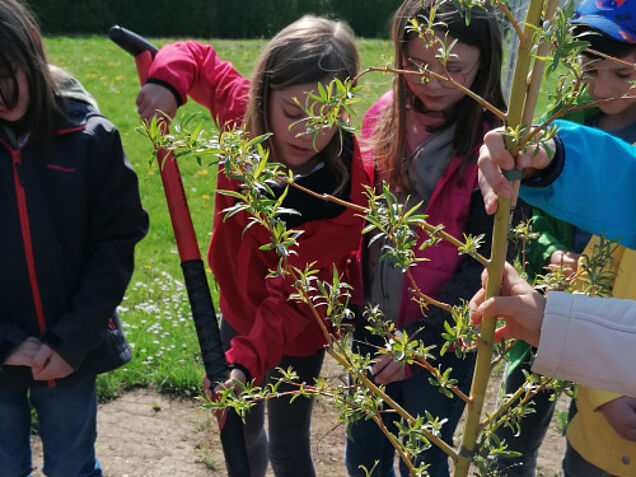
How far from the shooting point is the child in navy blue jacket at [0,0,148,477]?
2037mm

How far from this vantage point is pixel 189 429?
3.07 meters

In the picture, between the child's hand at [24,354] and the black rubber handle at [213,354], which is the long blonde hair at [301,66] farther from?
the child's hand at [24,354]

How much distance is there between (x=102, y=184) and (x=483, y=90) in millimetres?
1265

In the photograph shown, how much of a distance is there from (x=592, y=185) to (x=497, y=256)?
346 mm

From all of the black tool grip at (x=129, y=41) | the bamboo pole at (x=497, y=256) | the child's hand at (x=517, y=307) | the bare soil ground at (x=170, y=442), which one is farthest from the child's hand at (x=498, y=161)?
the bare soil ground at (x=170, y=442)

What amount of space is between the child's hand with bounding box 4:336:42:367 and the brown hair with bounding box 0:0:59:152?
0.63 m

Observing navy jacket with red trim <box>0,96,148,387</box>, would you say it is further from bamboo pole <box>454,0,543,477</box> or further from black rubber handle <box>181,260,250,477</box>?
bamboo pole <box>454,0,543,477</box>

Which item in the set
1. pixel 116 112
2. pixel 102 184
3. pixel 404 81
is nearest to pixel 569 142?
pixel 404 81

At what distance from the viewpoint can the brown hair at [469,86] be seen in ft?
6.16

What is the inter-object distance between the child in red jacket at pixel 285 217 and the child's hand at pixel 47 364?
558 millimetres

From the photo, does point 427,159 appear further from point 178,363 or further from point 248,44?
point 248,44

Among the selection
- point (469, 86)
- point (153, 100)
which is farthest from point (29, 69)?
point (469, 86)

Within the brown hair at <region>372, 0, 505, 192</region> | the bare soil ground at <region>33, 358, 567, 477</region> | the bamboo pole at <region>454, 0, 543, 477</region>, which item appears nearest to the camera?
the bamboo pole at <region>454, 0, 543, 477</region>

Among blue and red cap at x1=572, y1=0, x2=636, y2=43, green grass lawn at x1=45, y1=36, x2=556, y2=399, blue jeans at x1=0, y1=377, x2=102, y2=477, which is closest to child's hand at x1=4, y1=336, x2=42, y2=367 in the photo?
blue jeans at x1=0, y1=377, x2=102, y2=477
